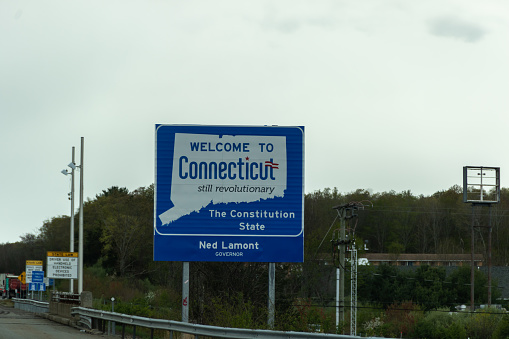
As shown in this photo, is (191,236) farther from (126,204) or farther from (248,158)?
(126,204)

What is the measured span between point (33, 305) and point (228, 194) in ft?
90.9

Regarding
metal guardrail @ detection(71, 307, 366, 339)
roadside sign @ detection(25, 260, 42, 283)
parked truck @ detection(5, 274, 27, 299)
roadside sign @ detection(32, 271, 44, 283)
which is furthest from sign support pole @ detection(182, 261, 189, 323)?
parked truck @ detection(5, 274, 27, 299)

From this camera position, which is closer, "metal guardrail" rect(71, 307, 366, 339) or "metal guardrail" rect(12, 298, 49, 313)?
"metal guardrail" rect(71, 307, 366, 339)

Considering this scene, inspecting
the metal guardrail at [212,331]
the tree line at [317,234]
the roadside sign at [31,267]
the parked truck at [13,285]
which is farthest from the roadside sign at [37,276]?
the metal guardrail at [212,331]

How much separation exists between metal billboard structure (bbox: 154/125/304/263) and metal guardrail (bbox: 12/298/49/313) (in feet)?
71.4

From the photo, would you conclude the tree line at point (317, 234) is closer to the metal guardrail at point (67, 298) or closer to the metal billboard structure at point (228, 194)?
the metal guardrail at point (67, 298)

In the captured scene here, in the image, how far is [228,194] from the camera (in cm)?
2162

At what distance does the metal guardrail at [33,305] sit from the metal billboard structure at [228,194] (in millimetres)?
21753

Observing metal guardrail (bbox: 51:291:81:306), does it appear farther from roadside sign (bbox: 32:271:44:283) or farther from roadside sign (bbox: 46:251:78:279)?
roadside sign (bbox: 32:271:44:283)

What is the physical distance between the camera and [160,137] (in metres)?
21.9

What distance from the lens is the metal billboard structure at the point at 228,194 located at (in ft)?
70.4

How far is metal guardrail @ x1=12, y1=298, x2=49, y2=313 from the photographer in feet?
138

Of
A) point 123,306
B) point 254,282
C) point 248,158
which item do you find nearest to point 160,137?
point 248,158

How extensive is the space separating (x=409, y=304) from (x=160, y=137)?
53640 millimetres
